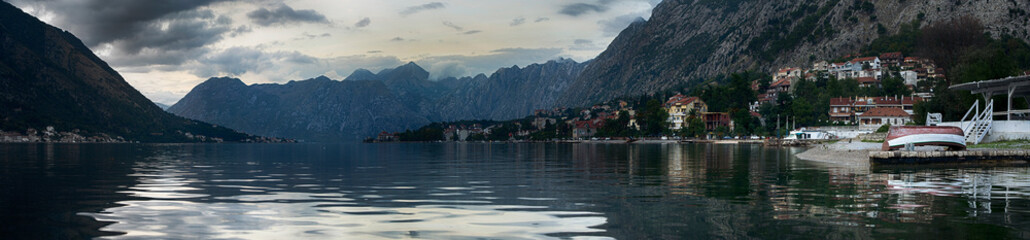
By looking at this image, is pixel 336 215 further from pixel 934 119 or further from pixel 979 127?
pixel 934 119

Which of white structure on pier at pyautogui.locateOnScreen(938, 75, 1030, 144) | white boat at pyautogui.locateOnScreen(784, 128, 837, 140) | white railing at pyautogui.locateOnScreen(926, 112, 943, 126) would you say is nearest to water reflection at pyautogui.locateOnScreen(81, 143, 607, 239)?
white structure on pier at pyautogui.locateOnScreen(938, 75, 1030, 144)

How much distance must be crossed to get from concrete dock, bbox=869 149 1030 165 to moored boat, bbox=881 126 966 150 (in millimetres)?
2600

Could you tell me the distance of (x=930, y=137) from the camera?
45312 millimetres

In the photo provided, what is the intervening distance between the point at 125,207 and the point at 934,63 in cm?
21498

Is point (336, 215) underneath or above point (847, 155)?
underneath

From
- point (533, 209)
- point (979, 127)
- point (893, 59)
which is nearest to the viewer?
point (533, 209)

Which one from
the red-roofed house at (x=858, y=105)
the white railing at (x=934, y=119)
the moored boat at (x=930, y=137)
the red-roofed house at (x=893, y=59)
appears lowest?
the moored boat at (x=930, y=137)

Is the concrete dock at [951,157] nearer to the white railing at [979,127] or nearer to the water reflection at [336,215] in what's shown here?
the white railing at [979,127]

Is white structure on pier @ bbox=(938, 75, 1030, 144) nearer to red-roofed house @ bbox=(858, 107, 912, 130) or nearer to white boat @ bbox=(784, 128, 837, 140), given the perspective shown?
white boat @ bbox=(784, 128, 837, 140)

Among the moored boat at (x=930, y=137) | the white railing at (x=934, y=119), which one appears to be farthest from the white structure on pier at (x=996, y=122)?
the moored boat at (x=930, y=137)

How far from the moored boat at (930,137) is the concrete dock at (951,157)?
2600 mm

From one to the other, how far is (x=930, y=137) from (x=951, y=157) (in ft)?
10.8

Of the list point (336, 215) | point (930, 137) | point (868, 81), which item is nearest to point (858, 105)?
point (868, 81)

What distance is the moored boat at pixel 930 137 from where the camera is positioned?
45.1 m
